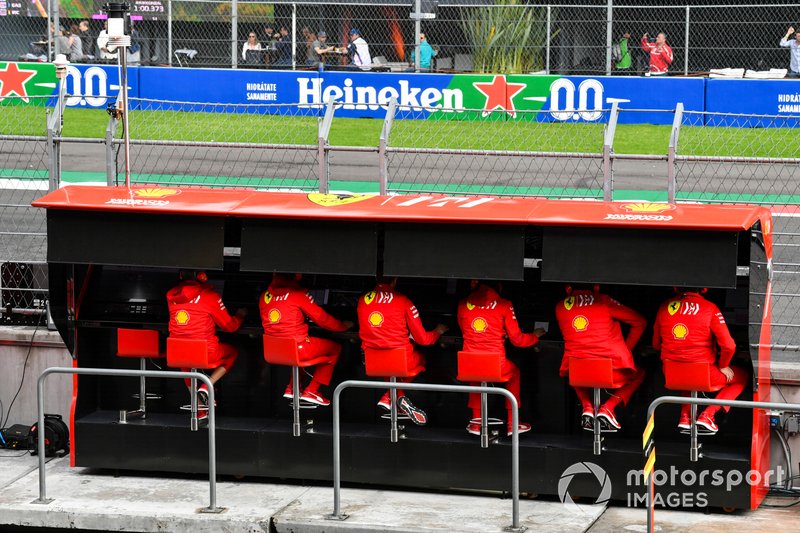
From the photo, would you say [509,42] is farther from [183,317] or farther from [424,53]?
[183,317]

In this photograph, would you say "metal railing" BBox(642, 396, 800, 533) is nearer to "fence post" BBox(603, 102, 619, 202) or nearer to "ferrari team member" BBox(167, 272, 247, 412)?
"fence post" BBox(603, 102, 619, 202)

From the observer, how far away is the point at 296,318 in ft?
32.7

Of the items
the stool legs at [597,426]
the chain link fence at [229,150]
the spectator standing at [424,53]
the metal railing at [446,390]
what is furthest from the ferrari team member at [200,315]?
the spectator standing at [424,53]

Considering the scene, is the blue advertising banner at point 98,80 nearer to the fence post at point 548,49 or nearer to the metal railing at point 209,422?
the fence post at point 548,49

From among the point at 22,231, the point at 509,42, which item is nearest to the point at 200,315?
the point at 22,231

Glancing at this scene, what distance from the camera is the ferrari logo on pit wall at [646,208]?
920 cm

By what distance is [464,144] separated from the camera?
739 inches

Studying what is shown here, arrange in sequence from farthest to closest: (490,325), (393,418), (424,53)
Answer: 1. (424,53)
2. (393,418)
3. (490,325)

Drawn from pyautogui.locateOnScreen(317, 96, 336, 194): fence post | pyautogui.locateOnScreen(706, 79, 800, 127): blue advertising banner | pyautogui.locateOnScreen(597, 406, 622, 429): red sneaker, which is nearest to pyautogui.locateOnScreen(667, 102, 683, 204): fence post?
pyautogui.locateOnScreen(597, 406, 622, 429): red sneaker

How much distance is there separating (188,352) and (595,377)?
10.1 ft

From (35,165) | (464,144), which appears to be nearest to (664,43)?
(464,144)

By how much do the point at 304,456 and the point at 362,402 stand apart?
676 mm

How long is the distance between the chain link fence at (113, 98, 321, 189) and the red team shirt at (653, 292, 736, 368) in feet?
26.2

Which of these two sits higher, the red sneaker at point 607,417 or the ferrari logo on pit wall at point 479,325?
the ferrari logo on pit wall at point 479,325
